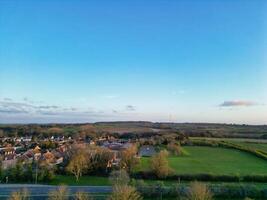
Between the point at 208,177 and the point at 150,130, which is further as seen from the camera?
the point at 150,130

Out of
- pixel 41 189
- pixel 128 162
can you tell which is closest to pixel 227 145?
pixel 128 162

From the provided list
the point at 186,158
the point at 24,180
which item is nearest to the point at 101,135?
the point at 186,158

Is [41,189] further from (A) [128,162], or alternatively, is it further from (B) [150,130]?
(B) [150,130]

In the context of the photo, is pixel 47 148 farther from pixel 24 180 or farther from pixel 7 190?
Answer: pixel 7 190

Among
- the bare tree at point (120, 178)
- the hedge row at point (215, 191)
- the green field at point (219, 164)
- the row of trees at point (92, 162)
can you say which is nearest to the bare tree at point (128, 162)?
the row of trees at point (92, 162)

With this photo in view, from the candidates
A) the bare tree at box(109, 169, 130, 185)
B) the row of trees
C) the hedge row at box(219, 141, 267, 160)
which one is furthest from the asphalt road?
the hedge row at box(219, 141, 267, 160)

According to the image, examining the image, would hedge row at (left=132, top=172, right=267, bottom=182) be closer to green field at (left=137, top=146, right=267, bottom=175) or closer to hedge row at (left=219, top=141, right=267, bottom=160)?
green field at (left=137, top=146, right=267, bottom=175)

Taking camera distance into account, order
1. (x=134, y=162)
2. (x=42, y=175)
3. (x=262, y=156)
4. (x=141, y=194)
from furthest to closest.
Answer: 1. (x=262, y=156)
2. (x=134, y=162)
3. (x=42, y=175)
4. (x=141, y=194)

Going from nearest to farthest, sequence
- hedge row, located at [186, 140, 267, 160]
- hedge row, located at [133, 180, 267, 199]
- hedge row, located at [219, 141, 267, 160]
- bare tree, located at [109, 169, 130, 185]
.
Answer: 1. hedge row, located at [133, 180, 267, 199]
2. bare tree, located at [109, 169, 130, 185]
3. hedge row, located at [219, 141, 267, 160]
4. hedge row, located at [186, 140, 267, 160]
